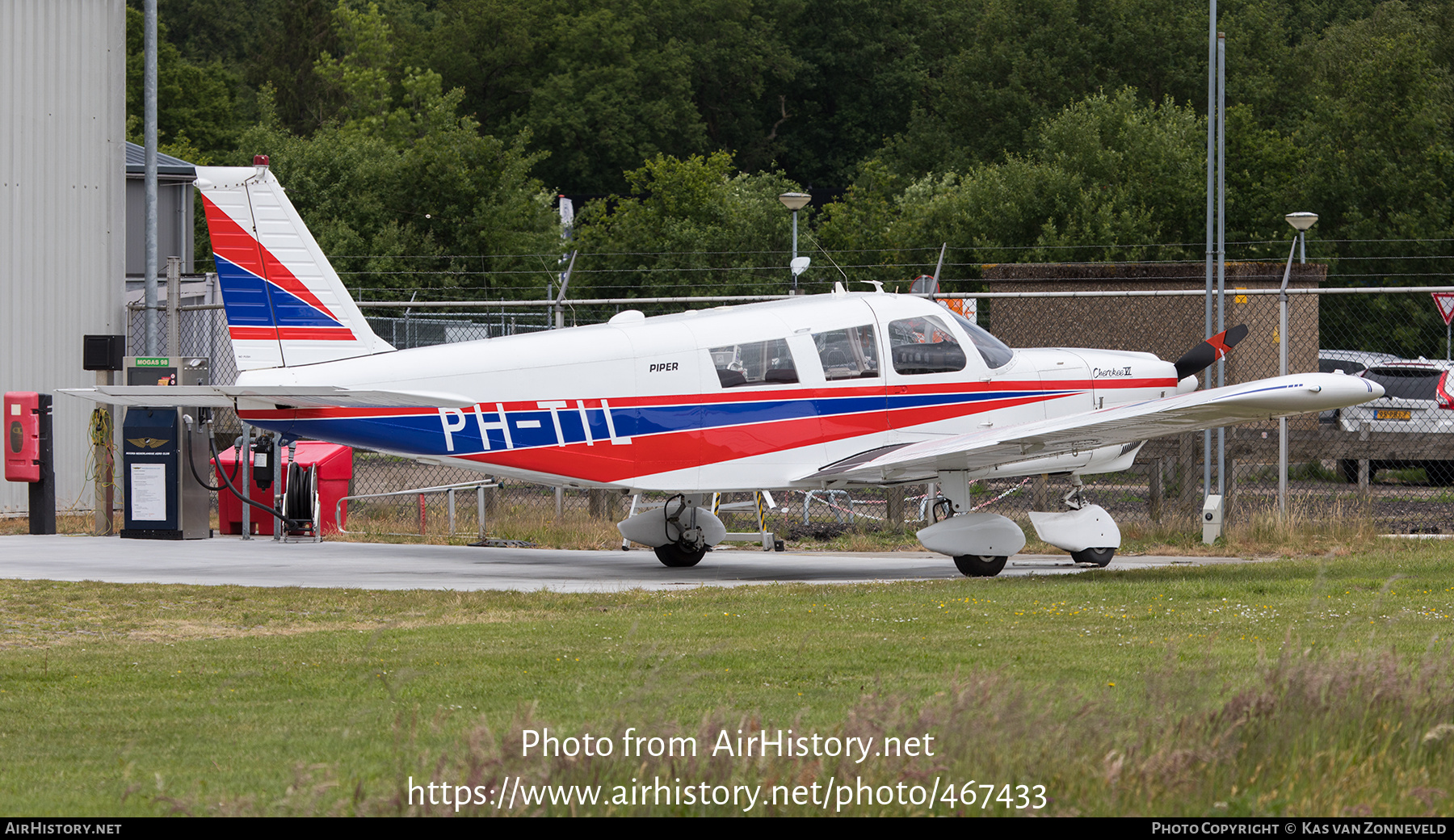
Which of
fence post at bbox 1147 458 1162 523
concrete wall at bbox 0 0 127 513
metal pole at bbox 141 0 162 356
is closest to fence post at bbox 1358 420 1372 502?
fence post at bbox 1147 458 1162 523

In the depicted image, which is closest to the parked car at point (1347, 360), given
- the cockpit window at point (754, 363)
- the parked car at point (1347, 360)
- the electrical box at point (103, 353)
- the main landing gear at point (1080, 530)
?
the parked car at point (1347, 360)

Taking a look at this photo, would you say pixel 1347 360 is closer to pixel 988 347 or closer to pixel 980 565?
pixel 988 347

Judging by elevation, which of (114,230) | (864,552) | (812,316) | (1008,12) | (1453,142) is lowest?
(864,552)

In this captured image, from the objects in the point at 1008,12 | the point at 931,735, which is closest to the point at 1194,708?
the point at 931,735

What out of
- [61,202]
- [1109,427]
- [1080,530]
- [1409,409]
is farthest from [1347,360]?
[61,202]

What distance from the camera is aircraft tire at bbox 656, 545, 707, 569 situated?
49.8ft

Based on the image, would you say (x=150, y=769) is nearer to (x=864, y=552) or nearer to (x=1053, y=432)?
(x=1053, y=432)

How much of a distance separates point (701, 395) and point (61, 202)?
35.2 feet

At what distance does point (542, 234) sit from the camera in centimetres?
4594

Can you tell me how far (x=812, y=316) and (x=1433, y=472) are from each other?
13.6 m

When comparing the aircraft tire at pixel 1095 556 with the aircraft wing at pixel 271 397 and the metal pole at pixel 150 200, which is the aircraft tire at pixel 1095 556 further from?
the metal pole at pixel 150 200

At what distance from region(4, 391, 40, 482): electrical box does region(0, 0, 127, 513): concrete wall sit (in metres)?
1.79

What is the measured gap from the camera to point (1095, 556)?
14422mm

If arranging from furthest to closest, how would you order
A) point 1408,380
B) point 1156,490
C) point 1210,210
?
point 1408,380 → point 1156,490 → point 1210,210
